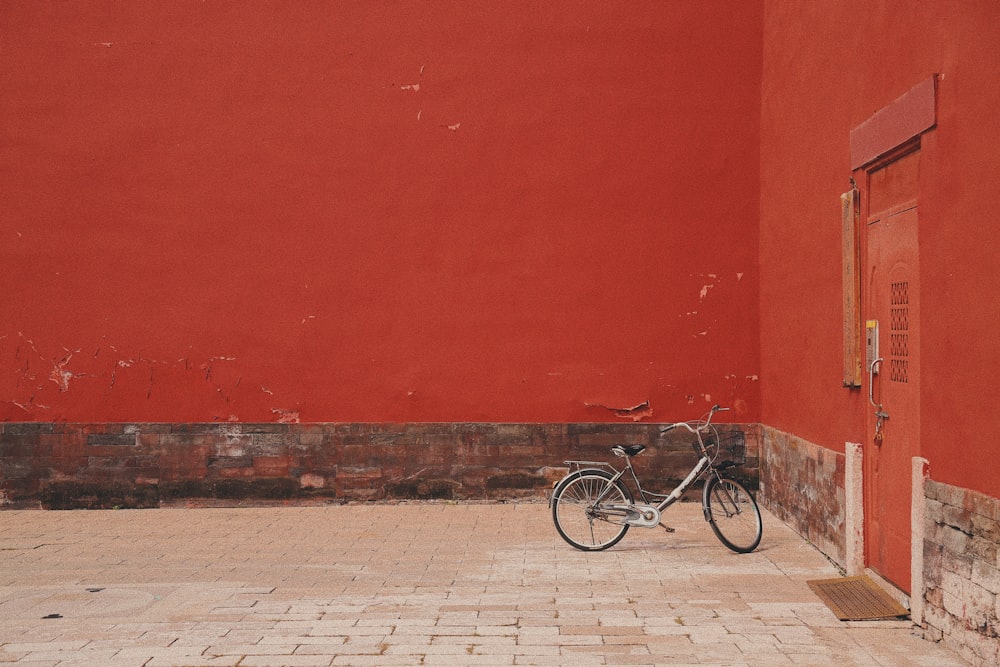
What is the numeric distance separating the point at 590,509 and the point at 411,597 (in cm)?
180

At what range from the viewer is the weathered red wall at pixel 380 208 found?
31.7 ft

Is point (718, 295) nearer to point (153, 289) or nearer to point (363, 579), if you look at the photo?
point (363, 579)

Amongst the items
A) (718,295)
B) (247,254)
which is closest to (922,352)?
(718,295)

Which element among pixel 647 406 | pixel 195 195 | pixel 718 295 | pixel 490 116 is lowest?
pixel 647 406

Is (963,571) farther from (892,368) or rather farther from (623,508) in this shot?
(623,508)

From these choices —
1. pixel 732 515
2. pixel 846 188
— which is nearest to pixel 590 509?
pixel 732 515

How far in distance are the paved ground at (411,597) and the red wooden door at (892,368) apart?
542 millimetres

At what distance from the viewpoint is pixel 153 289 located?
9672 millimetres

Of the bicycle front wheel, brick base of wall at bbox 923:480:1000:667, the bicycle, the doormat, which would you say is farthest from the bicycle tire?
brick base of wall at bbox 923:480:1000:667

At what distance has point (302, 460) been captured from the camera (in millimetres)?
9555

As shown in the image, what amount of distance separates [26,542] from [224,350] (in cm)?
245

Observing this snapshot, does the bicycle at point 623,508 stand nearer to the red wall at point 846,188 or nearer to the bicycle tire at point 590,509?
the bicycle tire at point 590,509

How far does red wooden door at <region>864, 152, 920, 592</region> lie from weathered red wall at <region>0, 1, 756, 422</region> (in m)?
3.21

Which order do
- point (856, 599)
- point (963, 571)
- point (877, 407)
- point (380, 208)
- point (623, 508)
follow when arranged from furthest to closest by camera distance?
point (380, 208) → point (623, 508) → point (877, 407) → point (856, 599) → point (963, 571)
